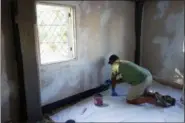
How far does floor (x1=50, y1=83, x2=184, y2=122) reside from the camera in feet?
8.32

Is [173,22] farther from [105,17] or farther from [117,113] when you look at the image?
[117,113]

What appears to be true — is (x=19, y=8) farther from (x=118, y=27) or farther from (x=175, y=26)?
(x=175, y=26)

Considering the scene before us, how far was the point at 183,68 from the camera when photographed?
3.58m

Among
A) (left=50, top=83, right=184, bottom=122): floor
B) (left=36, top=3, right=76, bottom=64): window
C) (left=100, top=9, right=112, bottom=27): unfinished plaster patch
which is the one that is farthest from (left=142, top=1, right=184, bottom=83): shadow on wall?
(left=36, top=3, right=76, bottom=64): window

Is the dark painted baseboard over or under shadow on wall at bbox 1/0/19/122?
under

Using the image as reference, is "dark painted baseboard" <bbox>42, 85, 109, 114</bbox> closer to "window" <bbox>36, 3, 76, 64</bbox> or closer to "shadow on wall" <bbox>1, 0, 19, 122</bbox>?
"shadow on wall" <bbox>1, 0, 19, 122</bbox>

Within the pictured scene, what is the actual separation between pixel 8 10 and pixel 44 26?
725 millimetres

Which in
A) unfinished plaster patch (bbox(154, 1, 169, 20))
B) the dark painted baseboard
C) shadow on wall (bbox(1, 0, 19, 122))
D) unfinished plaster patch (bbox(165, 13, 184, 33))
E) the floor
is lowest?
the floor

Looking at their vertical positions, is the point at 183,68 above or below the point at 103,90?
above

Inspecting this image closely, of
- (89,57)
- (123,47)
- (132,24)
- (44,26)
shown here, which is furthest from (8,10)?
(132,24)

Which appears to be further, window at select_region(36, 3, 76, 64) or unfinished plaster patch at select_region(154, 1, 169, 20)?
unfinished plaster patch at select_region(154, 1, 169, 20)

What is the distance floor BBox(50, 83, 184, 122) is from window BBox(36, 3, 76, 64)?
→ 838 millimetres

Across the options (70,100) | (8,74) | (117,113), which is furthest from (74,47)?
(117,113)

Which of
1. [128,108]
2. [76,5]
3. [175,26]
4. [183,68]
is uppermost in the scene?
[76,5]
